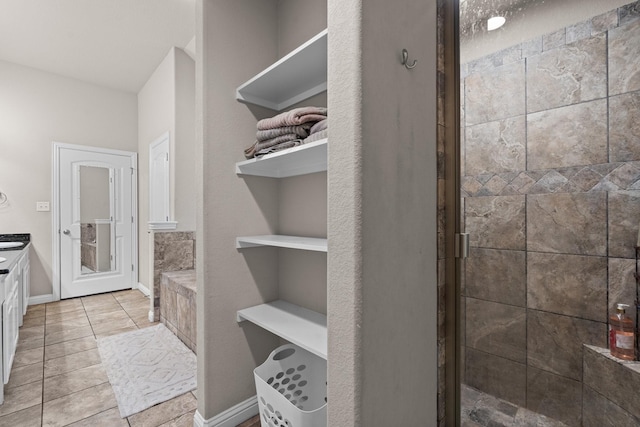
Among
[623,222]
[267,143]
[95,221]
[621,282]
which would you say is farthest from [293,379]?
[95,221]

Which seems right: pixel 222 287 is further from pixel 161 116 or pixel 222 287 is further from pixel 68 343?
pixel 161 116

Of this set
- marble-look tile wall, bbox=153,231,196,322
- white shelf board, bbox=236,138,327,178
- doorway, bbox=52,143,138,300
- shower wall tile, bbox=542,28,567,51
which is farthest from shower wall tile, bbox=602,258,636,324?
doorway, bbox=52,143,138,300

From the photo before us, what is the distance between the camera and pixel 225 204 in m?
1.60

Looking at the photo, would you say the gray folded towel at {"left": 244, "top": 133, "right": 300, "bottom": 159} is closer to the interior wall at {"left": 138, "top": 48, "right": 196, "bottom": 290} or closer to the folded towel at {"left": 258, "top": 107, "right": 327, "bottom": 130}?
the folded towel at {"left": 258, "top": 107, "right": 327, "bottom": 130}

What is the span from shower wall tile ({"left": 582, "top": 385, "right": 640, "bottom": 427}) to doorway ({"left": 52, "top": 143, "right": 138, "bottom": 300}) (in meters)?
5.00

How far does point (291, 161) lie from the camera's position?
151 centimetres

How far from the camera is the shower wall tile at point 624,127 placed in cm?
97

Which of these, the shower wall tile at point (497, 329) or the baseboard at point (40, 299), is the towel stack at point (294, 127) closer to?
the shower wall tile at point (497, 329)

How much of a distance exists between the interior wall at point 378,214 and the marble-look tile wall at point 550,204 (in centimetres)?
23

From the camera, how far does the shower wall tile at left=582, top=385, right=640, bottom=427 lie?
3.29ft

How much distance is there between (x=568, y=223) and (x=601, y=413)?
63 centimetres

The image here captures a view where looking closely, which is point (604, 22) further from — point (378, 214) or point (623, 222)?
point (378, 214)

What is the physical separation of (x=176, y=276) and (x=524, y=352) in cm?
301

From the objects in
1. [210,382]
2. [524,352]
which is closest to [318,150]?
[524,352]
